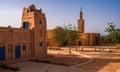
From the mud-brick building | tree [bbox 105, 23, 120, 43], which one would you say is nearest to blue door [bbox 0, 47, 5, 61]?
the mud-brick building

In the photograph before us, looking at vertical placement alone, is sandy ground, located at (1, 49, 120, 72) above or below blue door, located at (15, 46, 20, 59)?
below

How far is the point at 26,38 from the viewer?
30.2m

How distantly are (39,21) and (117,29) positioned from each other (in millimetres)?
21441

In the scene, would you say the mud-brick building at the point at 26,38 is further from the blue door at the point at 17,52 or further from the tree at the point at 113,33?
the tree at the point at 113,33

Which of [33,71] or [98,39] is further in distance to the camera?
[98,39]

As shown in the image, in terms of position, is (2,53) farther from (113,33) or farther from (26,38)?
(113,33)

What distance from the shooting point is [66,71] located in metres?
21.1

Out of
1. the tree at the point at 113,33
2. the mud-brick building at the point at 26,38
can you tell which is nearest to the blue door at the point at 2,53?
the mud-brick building at the point at 26,38

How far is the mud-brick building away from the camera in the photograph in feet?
87.2

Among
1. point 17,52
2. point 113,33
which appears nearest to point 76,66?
point 17,52

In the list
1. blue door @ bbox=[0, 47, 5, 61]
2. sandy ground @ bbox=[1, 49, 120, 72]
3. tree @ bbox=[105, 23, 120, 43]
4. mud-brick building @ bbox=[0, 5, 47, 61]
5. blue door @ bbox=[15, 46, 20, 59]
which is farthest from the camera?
tree @ bbox=[105, 23, 120, 43]

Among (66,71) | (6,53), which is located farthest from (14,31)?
(66,71)

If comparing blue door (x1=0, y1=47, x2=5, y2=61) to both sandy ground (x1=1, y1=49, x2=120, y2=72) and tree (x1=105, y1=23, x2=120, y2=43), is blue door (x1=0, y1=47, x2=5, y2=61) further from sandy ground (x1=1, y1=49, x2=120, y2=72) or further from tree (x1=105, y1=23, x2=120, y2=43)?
tree (x1=105, y1=23, x2=120, y2=43)

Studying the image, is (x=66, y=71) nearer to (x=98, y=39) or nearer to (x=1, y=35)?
(x=1, y=35)
